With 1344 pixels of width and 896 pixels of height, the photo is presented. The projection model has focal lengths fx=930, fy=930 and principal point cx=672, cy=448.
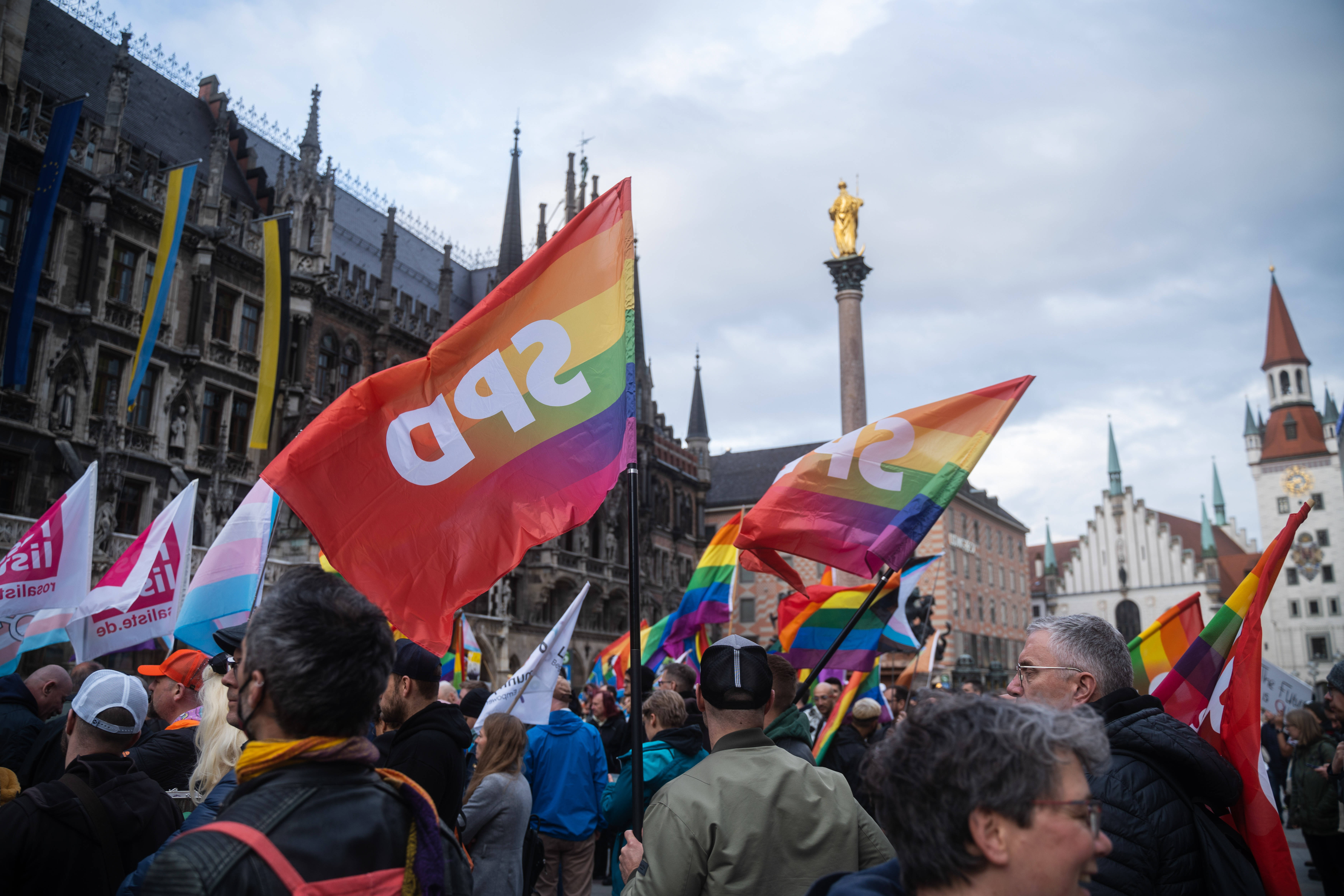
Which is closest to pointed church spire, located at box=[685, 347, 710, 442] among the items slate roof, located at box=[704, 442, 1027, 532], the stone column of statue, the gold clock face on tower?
slate roof, located at box=[704, 442, 1027, 532]

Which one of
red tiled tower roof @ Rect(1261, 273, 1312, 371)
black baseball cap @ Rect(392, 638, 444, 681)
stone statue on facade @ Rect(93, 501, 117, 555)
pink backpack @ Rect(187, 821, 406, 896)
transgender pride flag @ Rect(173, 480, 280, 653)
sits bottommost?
pink backpack @ Rect(187, 821, 406, 896)

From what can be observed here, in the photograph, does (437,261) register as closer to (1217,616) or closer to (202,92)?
(202,92)

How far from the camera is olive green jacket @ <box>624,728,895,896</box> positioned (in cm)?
271

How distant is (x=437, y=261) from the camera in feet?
130

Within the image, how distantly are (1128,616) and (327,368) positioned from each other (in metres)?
65.4

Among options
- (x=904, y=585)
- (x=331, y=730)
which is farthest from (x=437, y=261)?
(x=331, y=730)

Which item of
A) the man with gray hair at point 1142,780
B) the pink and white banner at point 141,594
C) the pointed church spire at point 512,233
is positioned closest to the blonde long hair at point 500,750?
the man with gray hair at point 1142,780

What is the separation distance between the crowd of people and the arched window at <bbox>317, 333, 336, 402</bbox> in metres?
23.0

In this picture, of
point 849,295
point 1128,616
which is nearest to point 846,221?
point 849,295

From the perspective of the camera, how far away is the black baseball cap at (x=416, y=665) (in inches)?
165

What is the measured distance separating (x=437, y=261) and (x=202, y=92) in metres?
12.1

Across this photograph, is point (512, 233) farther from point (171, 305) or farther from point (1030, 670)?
point (1030, 670)

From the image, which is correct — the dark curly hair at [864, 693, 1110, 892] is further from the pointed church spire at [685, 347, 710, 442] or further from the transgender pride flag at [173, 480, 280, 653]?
the pointed church spire at [685, 347, 710, 442]

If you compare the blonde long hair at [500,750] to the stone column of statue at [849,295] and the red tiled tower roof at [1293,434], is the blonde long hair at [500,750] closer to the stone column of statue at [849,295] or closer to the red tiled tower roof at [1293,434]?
the stone column of statue at [849,295]
